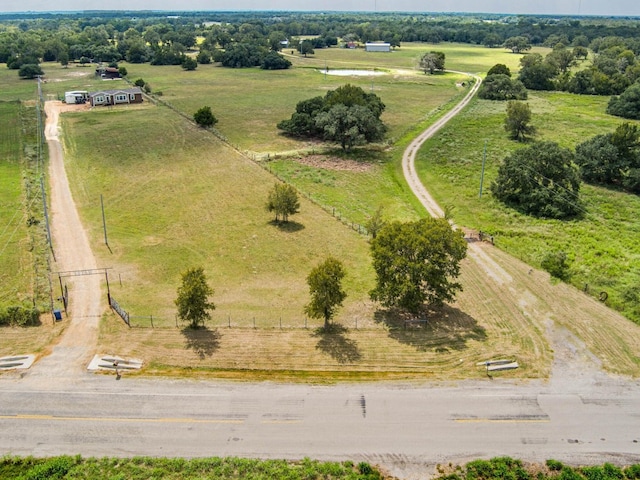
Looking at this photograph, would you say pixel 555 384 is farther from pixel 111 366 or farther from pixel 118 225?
pixel 118 225

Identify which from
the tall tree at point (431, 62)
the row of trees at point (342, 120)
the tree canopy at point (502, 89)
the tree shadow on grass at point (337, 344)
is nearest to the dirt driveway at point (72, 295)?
the tree shadow on grass at point (337, 344)

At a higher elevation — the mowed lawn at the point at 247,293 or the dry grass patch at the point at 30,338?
the mowed lawn at the point at 247,293

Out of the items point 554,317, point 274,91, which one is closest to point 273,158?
point 554,317

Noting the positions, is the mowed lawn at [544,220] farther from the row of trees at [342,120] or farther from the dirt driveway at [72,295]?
the dirt driveway at [72,295]

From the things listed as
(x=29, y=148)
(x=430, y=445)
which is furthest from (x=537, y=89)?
(x=430, y=445)

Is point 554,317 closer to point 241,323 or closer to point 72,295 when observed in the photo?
point 241,323

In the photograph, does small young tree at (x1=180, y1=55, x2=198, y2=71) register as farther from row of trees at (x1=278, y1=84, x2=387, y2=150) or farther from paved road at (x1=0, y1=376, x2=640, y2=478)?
paved road at (x1=0, y1=376, x2=640, y2=478)

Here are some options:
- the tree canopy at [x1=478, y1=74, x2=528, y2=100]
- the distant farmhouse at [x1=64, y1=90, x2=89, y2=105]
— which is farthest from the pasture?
the tree canopy at [x1=478, y1=74, x2=528, y2=100]
